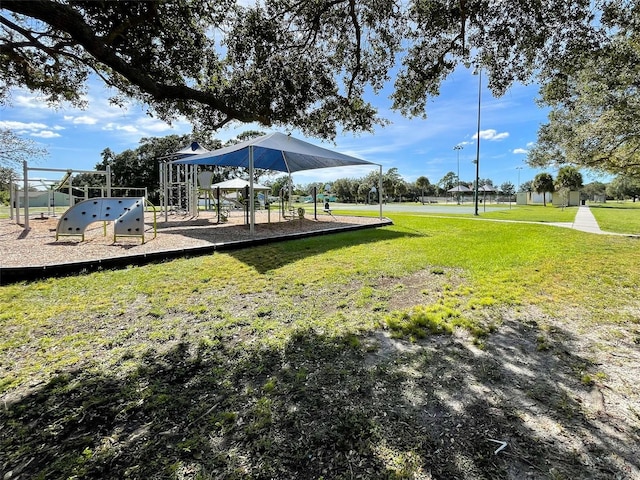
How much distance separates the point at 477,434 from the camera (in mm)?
1693

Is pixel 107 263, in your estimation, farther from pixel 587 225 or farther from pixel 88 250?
pixel 587 225

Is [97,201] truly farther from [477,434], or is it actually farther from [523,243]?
[523,243]

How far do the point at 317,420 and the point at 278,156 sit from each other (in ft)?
38.9

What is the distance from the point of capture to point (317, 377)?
→ 2.25 meters

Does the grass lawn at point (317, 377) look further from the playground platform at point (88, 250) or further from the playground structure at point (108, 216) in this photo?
the playground structure at point (108, 216)

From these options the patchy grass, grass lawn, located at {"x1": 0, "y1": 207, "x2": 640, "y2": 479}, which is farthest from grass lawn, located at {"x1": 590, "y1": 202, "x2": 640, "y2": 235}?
grass lawn, located at {"x1": 0, "y1": 207, "x2": 640, "y2": 479}

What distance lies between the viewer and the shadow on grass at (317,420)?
58.6 inches

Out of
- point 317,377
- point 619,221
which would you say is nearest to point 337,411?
point 317,377

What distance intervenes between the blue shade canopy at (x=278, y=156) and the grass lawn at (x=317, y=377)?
555 cm

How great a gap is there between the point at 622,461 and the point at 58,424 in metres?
2.88

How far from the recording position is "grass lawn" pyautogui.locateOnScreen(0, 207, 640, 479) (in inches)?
60.7

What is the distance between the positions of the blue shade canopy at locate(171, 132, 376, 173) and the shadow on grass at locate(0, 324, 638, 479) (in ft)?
22.7

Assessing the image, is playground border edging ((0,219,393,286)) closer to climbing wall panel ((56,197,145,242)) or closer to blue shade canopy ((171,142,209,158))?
climbing wall panel ((56,197,145,242))

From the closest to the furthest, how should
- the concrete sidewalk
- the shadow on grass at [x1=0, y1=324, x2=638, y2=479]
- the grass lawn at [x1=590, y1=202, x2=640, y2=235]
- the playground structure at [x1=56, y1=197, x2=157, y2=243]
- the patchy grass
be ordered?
the shadow on grass at [x1=0, y1=324, x2=638, y2=479], the playground structure at [x1=56, y1=197, x2=157, y2=243], the concrete sidewalk, the grass lawn at [x1=590, y1=202, x2=640, y2=235], the patchy grass
